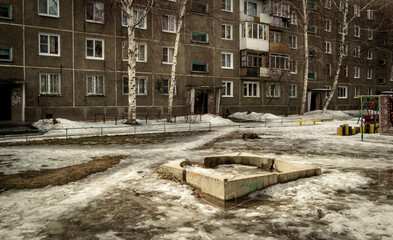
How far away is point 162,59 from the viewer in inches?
1112

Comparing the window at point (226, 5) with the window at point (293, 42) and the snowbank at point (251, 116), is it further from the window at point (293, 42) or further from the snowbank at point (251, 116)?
the snowbank at point (251, 116)

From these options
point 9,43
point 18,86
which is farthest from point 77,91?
point 9,43

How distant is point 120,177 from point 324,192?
4564mm

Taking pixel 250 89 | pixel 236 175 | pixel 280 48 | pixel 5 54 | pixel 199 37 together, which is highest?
pixel 199 37

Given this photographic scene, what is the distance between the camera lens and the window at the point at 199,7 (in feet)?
98.3

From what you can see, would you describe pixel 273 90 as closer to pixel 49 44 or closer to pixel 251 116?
pixel 251 116

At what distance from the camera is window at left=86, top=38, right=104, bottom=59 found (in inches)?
976

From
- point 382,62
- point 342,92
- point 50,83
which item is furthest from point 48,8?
point 382,62

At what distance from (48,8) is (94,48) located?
4.19 metres

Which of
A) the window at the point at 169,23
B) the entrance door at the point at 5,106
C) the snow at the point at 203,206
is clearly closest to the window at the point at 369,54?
the window at the point at 169,23

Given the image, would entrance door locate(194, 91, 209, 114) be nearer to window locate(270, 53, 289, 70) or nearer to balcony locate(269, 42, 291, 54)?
window locate(270, 53, 289, 70)

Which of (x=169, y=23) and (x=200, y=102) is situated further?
(x=200, y=102)

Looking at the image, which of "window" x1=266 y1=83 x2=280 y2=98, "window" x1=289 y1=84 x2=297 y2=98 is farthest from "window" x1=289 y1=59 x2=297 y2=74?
"window" x1=266 y1=83 x2=280 y2=98

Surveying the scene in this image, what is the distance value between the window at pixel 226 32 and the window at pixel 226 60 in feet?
5.62
